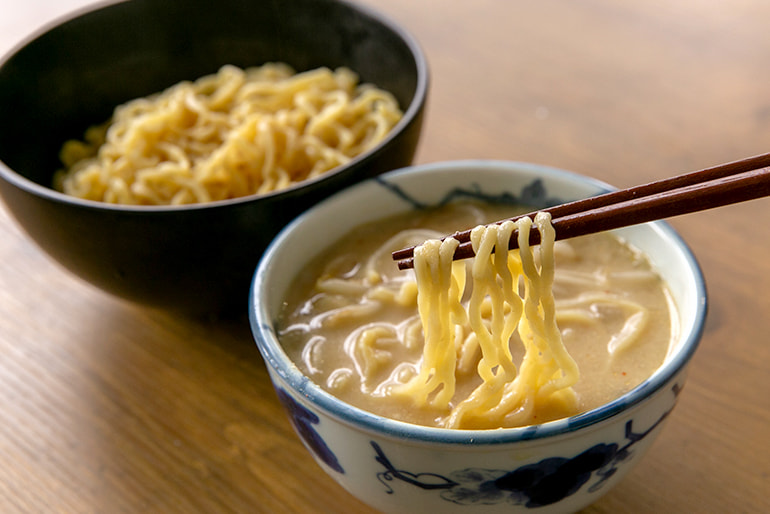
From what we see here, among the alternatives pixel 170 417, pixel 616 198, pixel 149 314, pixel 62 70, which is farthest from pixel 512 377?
pixel 62 70

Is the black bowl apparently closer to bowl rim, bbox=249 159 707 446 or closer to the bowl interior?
the bowl interior

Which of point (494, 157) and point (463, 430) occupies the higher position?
point (463, 430)

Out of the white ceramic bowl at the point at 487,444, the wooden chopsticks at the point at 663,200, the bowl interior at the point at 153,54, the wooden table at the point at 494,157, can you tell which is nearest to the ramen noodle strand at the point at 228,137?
the bowl interior at the point at 153,54

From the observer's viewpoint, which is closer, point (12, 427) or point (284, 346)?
point (284, 346)

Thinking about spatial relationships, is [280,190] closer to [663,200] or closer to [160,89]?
[663,200]

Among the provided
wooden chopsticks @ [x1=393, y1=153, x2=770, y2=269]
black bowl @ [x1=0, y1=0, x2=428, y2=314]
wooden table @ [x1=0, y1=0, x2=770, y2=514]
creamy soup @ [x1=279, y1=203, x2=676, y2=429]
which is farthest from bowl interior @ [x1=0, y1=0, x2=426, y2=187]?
wooden chopsticks @ [x1=393, y1=153, x2=770, y2=269]

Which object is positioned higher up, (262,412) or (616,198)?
(616,198)

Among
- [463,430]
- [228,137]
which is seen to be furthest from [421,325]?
[228,137]

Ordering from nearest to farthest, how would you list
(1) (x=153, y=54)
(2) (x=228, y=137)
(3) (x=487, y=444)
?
(3) (x=487, y=444), (2) (x=228, y=137), (1) (x=153, y=54)

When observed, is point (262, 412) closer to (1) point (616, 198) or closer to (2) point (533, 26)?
(1) point (616, 198)
